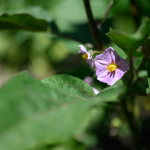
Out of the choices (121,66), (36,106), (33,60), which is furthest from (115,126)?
(33,60)

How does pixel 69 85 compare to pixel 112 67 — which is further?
pixel 112 67

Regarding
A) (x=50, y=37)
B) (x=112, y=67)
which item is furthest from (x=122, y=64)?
(x=50, y=37)

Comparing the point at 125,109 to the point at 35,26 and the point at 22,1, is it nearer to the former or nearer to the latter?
the point at 35,26

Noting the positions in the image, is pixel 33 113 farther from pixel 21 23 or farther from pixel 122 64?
pixel 21 23

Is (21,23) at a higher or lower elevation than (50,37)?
higher

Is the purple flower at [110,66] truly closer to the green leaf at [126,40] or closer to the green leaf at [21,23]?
the green leaf at [126,40]
